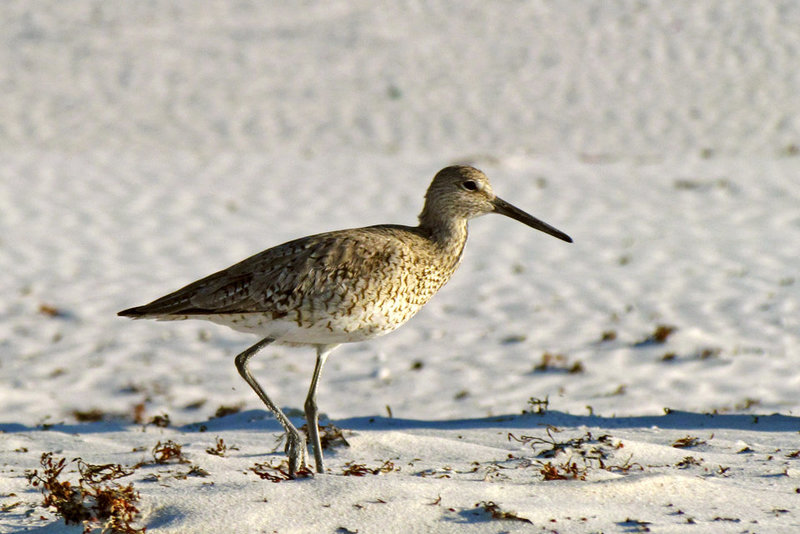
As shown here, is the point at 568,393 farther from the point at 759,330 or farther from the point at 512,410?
the point at 759,330

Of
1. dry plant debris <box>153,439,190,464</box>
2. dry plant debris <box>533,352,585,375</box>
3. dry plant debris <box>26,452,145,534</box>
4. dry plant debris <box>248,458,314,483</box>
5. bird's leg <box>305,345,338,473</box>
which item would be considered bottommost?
dry plant debris <box>26,452,145,534</box>

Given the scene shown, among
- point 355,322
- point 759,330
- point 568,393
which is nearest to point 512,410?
point 568,393

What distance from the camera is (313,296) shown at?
18.6 ft

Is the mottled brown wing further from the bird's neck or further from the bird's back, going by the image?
the bird's neck

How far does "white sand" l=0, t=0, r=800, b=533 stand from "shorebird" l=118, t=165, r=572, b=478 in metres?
0.73

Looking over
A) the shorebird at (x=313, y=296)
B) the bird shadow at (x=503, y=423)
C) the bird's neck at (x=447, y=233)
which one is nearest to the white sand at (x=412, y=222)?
the bird shadow at (x=503, y=423)

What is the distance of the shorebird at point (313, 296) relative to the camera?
569cm

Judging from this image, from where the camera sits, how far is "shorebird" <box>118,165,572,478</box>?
18.7 feet

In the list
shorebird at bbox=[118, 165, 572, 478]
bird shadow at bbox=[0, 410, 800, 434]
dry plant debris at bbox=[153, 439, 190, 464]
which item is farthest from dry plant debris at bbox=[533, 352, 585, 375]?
dry plant debris at bbox=[153, 439, 190, 464]

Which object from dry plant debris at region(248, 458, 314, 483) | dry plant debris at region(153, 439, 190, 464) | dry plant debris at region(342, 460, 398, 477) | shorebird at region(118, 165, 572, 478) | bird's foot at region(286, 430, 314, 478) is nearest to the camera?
dry plant debris at region(248, 458, 314, 483)

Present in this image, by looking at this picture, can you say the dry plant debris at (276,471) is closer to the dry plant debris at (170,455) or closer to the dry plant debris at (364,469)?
the dry plant debris at (364,469)

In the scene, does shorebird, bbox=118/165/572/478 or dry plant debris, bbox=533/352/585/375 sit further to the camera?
dry plant debris, bbox=533/352/585/375

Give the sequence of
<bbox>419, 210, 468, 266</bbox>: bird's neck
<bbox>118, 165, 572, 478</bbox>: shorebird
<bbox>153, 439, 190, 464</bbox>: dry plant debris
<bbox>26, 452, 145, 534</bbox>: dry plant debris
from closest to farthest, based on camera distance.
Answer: <bbox>26, 452, 145, 534</bbox>: dry plant debris < <bbox>118, 165, 572, 478</bbox>: shorebird < <bbox>153, 439, 190, 464</bbox>: dry plant debris < <bbox>419, 210, 468, 266</bbox>: bird's neck

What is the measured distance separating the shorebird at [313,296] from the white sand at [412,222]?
73 cm
